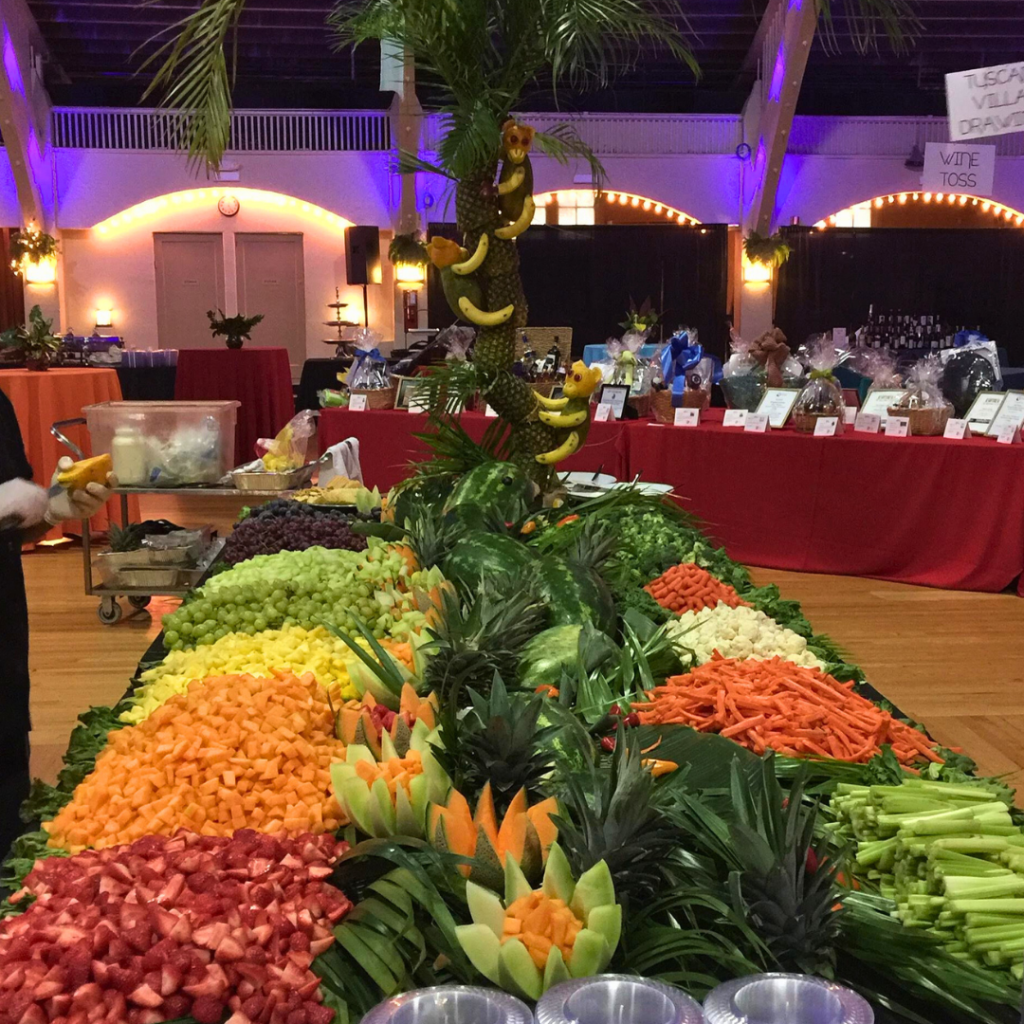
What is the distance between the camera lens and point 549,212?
13.8 meters

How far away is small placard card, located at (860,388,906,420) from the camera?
5141mm

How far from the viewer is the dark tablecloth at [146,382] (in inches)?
393

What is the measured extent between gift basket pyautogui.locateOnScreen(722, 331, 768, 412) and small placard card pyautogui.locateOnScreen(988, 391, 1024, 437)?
104 cm

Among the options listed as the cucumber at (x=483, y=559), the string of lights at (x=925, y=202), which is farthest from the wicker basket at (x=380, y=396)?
the string of lights at (x=925, y=202)

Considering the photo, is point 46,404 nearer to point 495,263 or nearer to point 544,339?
point 544,339

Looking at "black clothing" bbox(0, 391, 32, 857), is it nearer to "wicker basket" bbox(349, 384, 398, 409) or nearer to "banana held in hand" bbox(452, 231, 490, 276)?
"banana held in hand" bbox(452, 231, 490, 276)

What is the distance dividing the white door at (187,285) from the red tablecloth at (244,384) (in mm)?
5067

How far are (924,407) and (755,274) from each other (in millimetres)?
8987

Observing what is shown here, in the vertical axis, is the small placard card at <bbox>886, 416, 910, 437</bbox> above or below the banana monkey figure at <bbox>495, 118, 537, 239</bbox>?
below

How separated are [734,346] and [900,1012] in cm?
476

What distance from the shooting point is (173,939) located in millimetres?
1034

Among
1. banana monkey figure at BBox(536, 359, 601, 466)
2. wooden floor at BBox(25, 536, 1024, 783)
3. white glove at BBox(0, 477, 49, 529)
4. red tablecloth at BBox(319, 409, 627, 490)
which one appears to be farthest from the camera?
red tablecloth at BBox(319, 409, 627, 490)

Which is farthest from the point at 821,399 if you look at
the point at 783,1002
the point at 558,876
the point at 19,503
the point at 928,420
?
the point at 783,1002

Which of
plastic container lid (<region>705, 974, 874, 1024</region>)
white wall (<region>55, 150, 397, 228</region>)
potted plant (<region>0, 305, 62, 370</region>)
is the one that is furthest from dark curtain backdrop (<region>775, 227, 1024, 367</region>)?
plastic container lid (<region>705, 974, 874, 1024</region>)
